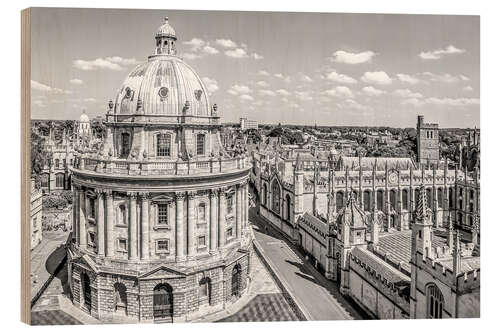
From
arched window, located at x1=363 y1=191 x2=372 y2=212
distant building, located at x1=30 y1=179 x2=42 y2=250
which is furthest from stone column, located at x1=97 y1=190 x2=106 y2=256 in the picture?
arched window, located at x1=363 y1=191 x2=372 y2=212

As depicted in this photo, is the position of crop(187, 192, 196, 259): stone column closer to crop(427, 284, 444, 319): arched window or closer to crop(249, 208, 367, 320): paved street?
crop(249, 208, 367, 320): paved street

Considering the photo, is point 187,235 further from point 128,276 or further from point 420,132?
point 420,132

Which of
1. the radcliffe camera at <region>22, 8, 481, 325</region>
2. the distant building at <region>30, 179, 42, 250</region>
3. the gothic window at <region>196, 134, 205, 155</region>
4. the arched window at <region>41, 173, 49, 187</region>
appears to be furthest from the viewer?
the arched window at <region>41, 173, 49, 187</region>

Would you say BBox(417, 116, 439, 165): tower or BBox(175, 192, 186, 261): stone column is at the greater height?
BBox(417, 116, 439, 165): tower

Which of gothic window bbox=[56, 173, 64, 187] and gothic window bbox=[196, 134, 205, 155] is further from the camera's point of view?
gothic window bbox=[56, 173, 64, 187]

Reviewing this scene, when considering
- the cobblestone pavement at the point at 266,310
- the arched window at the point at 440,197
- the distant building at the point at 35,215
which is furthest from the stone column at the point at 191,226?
the arched window at the point at 440,197

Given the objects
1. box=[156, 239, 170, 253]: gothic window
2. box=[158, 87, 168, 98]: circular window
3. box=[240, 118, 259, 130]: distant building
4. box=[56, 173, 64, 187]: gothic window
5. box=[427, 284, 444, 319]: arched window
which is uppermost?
box=[158, 87, 168, 98]: circular window

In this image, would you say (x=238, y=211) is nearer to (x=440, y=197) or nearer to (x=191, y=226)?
(x=191, y=226)
